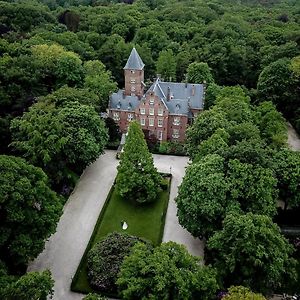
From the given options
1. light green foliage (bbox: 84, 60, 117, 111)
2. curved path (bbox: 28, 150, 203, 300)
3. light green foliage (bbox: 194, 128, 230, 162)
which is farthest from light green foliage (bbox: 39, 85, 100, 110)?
light green foliage (bbox: 194, 128, 230, 162)

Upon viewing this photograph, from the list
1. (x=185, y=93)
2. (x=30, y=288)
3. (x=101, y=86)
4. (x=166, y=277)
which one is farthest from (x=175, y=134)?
(x=30, y=288)

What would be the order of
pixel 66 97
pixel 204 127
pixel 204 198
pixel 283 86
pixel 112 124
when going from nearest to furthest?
pixel 204 198 → pixel 204 127 → pixel 66 97 → pixel 112 124 → pixel 283 86

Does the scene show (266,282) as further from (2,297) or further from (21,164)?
(21,164)

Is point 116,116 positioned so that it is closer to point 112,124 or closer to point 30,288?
point 112,124

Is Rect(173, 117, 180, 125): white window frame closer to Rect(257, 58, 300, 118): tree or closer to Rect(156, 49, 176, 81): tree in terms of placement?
Rect(156, 49, 176, 81): tree

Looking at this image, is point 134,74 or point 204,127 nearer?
point 204,127

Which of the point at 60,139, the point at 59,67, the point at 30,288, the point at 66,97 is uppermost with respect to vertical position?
the point at 66,97
